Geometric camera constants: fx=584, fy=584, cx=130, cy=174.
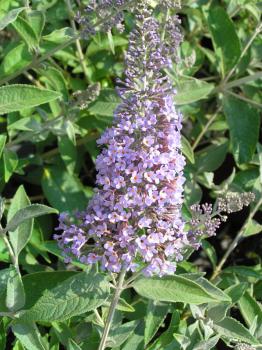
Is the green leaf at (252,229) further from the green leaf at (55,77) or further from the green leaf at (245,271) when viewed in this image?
the green leaf at (55,77)

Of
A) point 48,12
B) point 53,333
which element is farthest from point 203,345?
point 48,12

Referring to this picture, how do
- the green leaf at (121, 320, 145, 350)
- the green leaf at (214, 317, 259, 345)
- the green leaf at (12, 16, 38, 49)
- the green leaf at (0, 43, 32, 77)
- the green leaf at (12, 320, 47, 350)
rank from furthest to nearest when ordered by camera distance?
the green leaf at (0, 43, 32, 77) → the green leaf at (12, 16, 38, 49) → the green leaf at (121, 320, 145, 350) → the green leaf at (214, 317, 259, 345) → the green leaf at (12, 320, 47, 350)

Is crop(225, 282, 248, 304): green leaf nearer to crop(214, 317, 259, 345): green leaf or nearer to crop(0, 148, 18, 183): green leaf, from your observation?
crop(214, 317, 259, 345): green leaf

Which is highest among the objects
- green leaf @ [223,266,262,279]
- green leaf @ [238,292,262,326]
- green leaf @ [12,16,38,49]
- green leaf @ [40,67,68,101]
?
green leaf @ [12,16,38,49]

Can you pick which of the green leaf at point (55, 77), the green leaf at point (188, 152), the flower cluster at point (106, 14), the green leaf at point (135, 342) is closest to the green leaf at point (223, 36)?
the green leaf at point (188, 152)

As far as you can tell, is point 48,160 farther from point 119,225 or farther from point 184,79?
point 119,225

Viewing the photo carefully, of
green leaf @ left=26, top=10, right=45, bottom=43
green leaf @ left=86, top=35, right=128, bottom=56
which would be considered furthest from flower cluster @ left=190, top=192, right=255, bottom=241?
green leaf @ left=86, top=35, right=128, bottom=56

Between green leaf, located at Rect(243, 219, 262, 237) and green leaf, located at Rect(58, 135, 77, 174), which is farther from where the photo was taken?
green leaf, located at Rect(58, 135, 77, 174)
